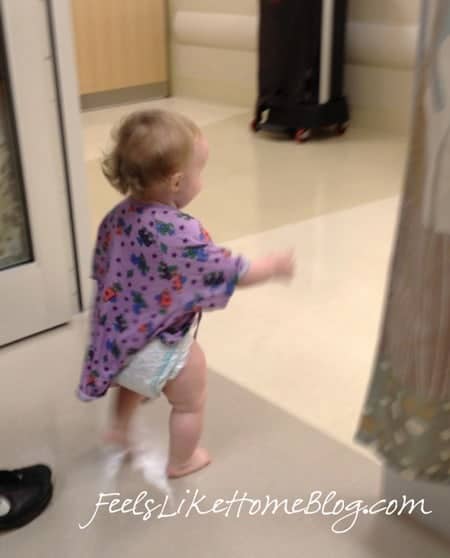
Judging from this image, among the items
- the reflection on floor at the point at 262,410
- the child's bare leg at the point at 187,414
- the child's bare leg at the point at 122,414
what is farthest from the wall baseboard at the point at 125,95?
the child's bare leg at the point at 187,414

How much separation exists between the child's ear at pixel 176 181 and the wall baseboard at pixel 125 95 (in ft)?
9.60

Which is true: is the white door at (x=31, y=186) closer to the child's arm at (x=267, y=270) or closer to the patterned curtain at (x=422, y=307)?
the child's arm at (x=267, y=270)

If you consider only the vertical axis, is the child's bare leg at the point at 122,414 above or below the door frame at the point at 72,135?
below

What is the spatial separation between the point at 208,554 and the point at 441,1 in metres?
0.73

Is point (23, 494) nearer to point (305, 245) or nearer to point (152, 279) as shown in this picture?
point (152, 279)

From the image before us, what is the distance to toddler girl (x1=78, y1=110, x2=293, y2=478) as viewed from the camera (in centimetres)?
94

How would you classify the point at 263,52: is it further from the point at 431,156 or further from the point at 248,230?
the point at 431,156

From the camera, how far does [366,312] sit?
161 centimetres

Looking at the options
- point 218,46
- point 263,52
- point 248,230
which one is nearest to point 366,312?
point 248,230

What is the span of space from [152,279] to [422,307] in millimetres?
352

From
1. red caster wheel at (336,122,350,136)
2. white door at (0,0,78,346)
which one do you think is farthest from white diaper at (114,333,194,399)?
red caster wheel at (336,122,350,136)

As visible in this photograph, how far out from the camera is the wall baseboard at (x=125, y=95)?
376 cm

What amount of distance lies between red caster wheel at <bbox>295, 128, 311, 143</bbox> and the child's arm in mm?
2097

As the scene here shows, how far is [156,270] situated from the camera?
3.13 feet
